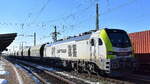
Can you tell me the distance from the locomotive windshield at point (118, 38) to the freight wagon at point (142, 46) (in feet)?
11.5

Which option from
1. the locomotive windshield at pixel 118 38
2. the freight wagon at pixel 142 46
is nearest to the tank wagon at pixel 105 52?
the locomotive windshield at pixel 118 38

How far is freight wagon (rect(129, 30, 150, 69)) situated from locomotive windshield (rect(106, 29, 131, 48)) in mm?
3500

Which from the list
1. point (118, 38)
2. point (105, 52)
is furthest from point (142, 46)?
point (105, 52)

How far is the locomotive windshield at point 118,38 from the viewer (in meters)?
18.2

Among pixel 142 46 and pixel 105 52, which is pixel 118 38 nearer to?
pixel 105 52

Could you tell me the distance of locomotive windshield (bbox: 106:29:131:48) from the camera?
1815 cm

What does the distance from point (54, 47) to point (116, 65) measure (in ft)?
53.7

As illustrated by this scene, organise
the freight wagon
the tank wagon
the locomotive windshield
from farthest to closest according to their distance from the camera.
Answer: the freight wagon → the locomotive windshield → the tank wagon

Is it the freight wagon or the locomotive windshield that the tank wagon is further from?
the freight wagon

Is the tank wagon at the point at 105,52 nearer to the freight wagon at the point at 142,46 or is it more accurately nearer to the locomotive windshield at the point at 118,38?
the locomotive windshield at the point at 118,38

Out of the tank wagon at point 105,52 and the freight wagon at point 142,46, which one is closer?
the tank wagon at point 105,52

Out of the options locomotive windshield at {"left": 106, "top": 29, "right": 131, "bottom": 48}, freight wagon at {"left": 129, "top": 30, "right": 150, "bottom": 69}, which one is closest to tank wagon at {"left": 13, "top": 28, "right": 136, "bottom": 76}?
locomotive windshield at {"left": 106, "top": 29, "right": 131, "bottom": 48}

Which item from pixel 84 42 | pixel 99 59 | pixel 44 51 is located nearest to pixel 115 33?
pixel 99 59

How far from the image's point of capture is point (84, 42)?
21531 mm
